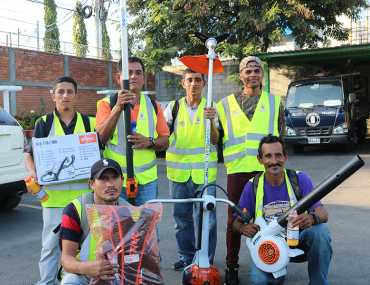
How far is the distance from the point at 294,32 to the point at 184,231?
13.4m

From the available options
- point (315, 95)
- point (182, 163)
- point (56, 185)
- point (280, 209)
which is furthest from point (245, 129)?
point (315, 95)

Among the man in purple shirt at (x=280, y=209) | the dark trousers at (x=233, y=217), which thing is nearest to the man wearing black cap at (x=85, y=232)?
the man in purple shirt at (x=280, y=209)

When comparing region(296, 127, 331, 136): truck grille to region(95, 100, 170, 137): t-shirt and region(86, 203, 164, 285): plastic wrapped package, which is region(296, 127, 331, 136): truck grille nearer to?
region(95, 100, 170, 137): t-shirt

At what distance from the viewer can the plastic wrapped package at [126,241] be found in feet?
7.77

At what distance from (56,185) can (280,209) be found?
6.17 feet

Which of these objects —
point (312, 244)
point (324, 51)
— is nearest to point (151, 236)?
point (312, 244)

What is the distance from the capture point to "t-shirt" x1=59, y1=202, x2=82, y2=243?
8.32ft

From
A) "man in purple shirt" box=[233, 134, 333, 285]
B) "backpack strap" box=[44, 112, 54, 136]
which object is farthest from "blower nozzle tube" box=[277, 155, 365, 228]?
"backpack strap" box=[44, 112, 54, 136]

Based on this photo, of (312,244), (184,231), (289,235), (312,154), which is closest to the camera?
(289,235)

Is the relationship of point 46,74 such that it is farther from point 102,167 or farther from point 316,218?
point 316,218

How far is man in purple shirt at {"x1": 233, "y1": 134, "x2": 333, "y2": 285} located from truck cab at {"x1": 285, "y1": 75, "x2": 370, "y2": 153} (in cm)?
894

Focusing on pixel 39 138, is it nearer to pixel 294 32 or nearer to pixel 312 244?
pixel 312 244

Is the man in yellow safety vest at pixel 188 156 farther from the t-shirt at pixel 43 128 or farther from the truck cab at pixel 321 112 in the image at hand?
the truck cab at pixel 321 112

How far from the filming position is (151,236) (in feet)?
8.21
